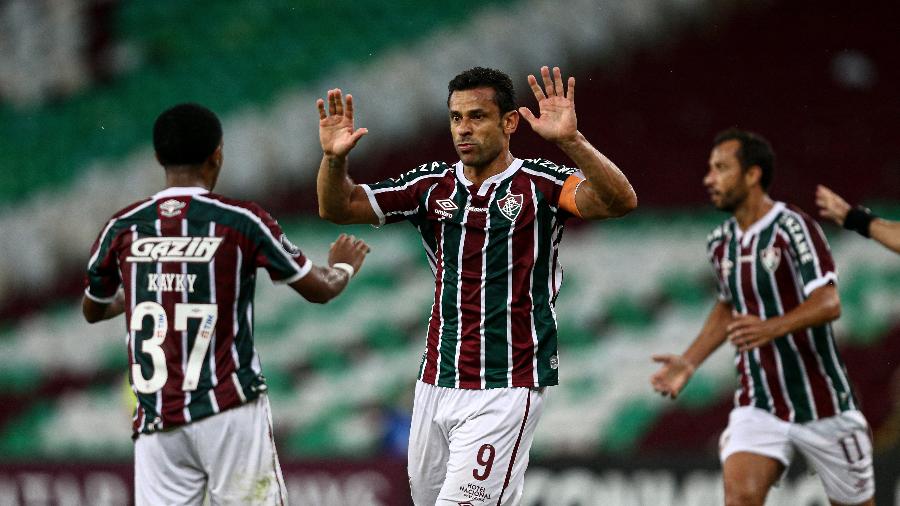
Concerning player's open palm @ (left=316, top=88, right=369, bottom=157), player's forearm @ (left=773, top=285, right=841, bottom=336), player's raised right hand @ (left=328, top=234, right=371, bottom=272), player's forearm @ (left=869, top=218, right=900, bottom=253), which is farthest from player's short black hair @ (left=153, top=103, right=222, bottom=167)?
player's forearm @ (left=869, top=218, right=900, bottom=253)

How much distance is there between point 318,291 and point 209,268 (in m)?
0.49

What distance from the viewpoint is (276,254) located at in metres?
4.81

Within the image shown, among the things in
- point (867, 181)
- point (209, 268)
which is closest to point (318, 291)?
point (209, 268)

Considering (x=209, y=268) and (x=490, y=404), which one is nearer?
(x=209, y=268)

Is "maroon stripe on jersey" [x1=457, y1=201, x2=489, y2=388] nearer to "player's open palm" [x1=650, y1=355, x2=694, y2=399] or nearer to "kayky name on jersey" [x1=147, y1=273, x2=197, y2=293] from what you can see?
"kayky name on jersey" [x1=147, y1=273, x2=197, y2=293]

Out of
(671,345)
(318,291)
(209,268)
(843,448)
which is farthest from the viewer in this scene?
(671,345)

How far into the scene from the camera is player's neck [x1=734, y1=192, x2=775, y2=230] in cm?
694

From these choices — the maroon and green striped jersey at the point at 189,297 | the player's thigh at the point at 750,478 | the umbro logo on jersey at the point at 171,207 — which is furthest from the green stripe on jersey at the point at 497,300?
the player's thigh at the point at 750,478

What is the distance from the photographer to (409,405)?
35.8 ft

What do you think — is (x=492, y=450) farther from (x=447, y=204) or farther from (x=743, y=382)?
(x=743, y=382)

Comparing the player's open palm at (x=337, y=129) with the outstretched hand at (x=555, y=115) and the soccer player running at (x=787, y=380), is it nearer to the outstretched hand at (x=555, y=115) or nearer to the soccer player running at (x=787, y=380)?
the outstretched hand at (x=555, y=115)

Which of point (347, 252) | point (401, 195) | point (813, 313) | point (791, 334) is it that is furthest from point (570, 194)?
point (791, 334)

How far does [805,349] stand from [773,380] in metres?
0.24

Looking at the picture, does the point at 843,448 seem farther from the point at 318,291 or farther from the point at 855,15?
the point at 855,15
